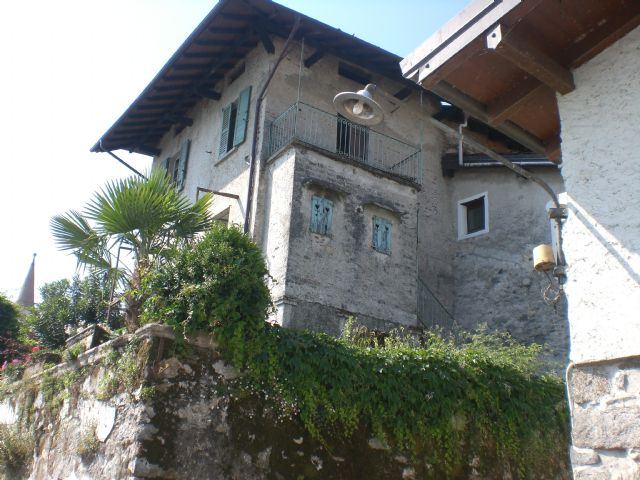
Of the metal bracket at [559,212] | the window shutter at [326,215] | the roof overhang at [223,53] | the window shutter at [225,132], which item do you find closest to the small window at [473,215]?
the roof overhang at [223,53]

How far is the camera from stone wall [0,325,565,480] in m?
6.29

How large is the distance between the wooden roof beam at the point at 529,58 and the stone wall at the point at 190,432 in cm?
390

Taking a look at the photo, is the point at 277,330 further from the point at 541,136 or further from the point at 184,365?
the point at 541,136

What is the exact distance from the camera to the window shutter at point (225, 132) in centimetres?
1455

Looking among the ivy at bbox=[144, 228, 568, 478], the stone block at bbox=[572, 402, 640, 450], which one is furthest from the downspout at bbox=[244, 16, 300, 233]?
the stone block at bbox=[572, 402, 640, 450]

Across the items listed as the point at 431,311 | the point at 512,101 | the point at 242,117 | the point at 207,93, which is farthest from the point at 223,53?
the point at 512,101

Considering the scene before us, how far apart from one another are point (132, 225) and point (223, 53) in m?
6.67

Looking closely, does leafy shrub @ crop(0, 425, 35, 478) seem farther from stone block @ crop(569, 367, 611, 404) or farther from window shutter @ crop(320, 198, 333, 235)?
stone block @ crop(569, 367, 611, 404)

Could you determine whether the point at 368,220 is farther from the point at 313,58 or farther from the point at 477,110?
the point at 477,110

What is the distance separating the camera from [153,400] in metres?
6.38

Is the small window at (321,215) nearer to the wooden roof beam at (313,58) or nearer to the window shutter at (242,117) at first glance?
the window shutter at (242,117)

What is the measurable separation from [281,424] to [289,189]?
19.3 ft

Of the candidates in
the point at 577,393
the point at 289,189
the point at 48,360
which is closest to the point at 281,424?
the point at 577,393

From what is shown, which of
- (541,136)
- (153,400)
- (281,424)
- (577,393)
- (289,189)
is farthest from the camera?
(289,189)
